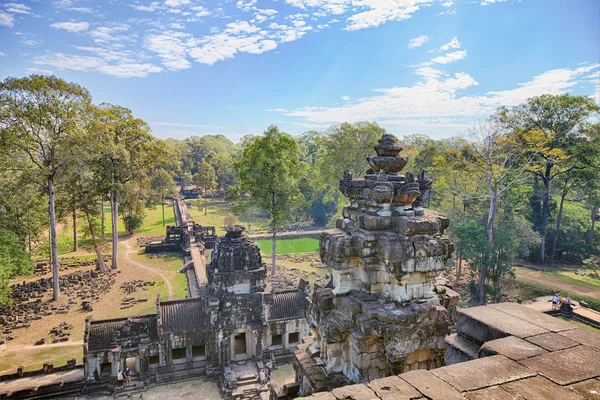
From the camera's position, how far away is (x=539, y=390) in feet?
12.6

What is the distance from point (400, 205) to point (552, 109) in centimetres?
2471

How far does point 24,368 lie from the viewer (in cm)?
1464

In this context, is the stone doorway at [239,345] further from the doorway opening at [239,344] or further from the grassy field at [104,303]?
the grassy field at [104,303]

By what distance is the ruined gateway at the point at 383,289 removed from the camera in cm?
539

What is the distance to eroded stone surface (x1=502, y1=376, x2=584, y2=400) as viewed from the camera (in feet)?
12.2

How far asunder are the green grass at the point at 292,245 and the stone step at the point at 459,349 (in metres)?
28.3

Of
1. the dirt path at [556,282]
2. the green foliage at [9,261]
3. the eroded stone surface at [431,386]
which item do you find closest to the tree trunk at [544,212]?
the dirt path at [556,282]

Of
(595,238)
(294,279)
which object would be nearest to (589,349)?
(294,279)

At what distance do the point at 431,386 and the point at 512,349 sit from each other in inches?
61.7

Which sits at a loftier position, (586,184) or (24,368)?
(586,184)

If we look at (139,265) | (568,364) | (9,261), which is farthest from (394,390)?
(139,265)

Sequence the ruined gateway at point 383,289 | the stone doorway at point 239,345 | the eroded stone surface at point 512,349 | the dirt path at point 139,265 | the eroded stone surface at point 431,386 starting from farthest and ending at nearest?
the dirt path at point 139,265 < the stone doorway at point 239,345 < the ruined gateway at point 383,289 < the eroded stone surface at point 512,349 < the eroded stone surface at point 431,386

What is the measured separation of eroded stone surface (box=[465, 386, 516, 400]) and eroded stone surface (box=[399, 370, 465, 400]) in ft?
0.43

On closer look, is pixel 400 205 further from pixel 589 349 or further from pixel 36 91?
pixel 36 91
